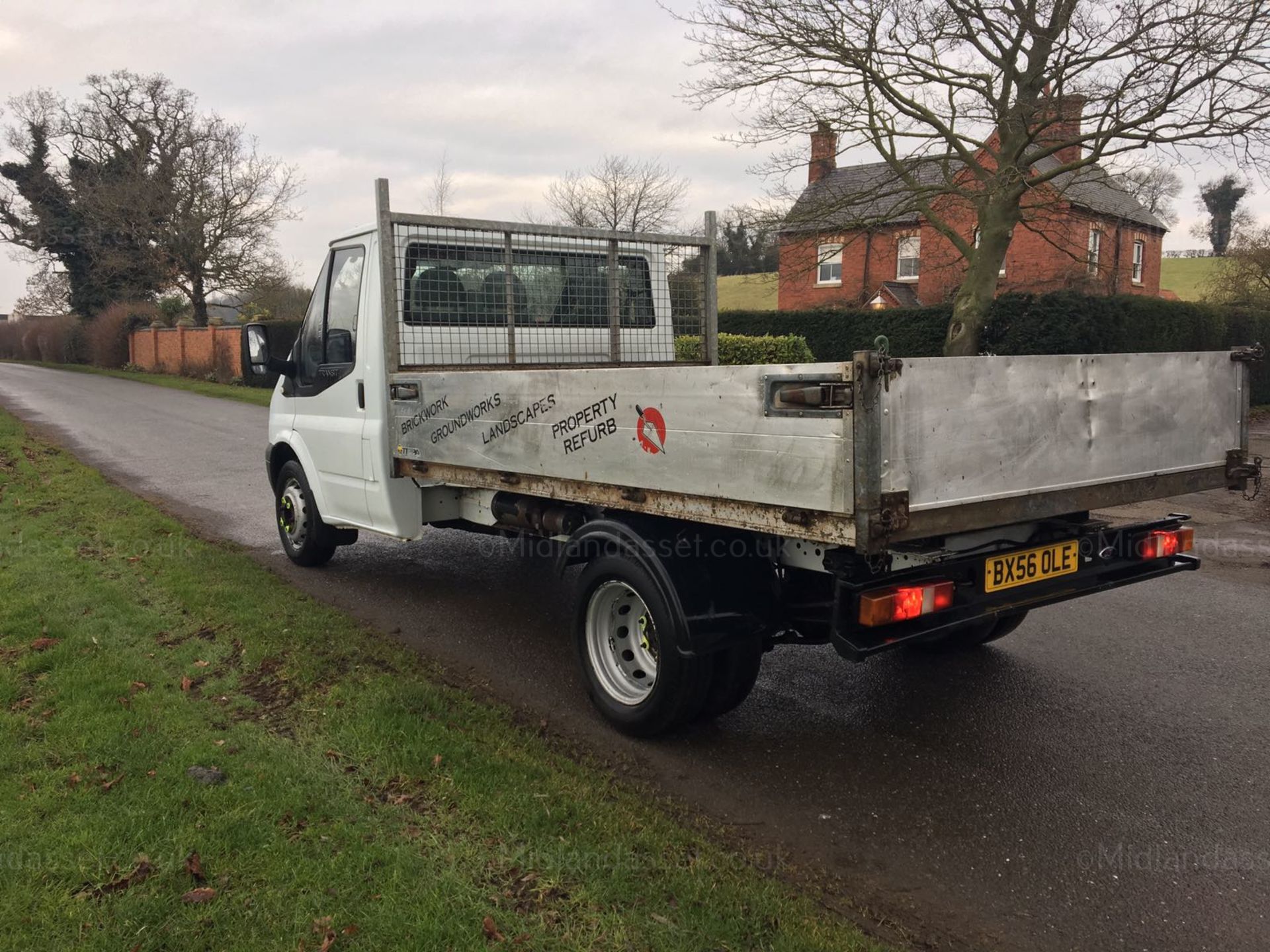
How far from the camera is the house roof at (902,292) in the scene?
31094mm

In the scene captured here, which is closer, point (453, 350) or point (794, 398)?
point (794, 398)

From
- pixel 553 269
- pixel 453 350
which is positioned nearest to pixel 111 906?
pixel 453 350

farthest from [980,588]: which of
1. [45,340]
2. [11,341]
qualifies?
[11,341]

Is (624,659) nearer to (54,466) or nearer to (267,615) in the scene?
(267,615)

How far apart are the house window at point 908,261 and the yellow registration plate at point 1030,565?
2955cm

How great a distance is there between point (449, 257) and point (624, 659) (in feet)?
9.42

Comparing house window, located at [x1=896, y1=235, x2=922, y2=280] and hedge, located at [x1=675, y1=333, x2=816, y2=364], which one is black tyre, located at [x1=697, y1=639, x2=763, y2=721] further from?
house window, located at [x1=896, y1=235, x2=922, y2=280]

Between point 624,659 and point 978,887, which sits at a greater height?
point 624,659

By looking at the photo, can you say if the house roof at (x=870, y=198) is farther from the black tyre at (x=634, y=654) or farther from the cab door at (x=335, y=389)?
the black tyre at (x=634, y=654)

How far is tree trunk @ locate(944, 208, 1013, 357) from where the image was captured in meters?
17.3

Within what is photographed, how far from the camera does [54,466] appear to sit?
11672 millimetres

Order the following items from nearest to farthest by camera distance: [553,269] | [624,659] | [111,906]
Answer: [111,906]
[624,659]
[553,269]

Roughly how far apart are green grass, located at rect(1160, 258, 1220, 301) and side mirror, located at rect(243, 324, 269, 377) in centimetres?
4966

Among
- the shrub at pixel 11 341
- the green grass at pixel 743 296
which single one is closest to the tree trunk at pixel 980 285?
the green grass at pixel 743 296
